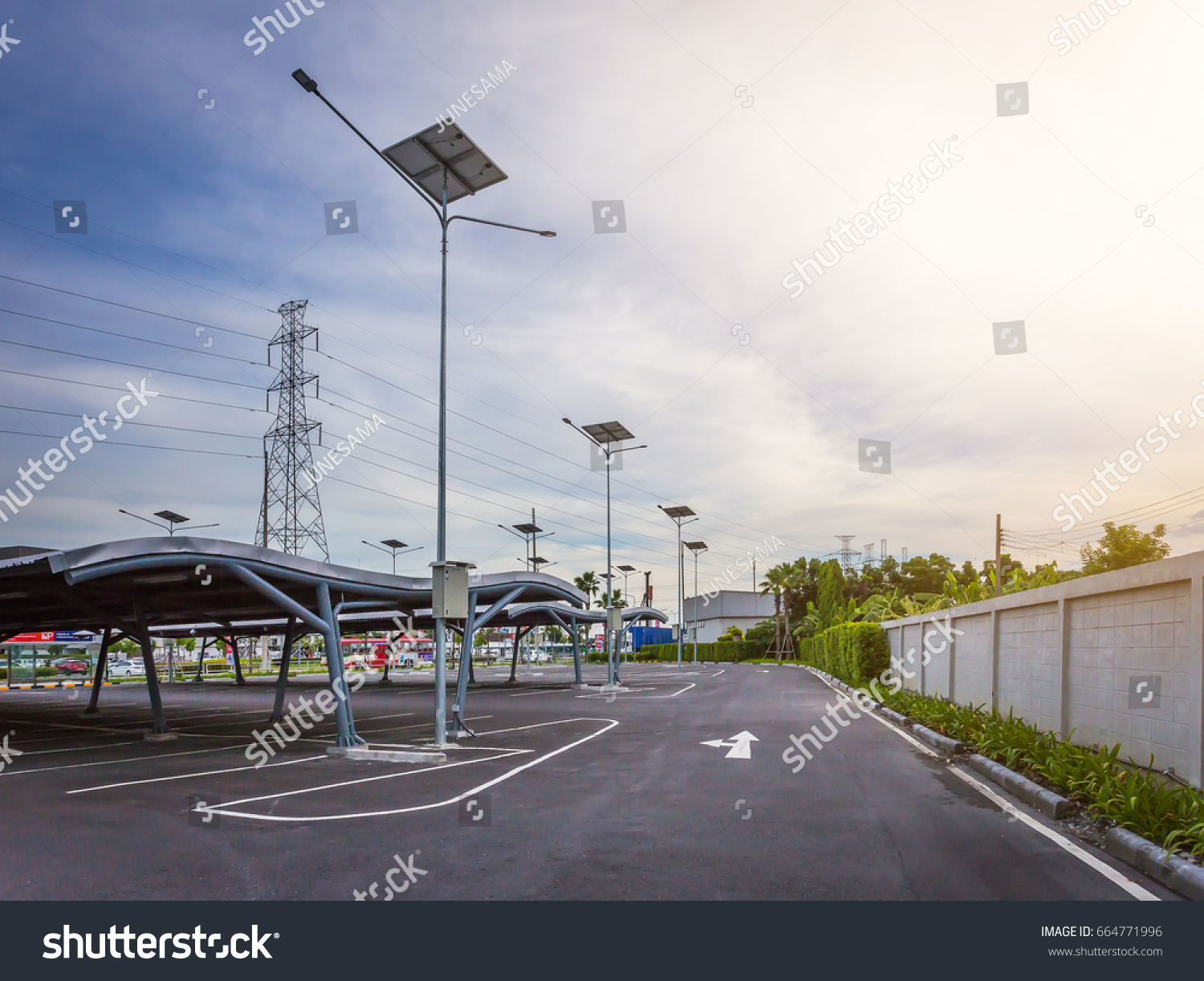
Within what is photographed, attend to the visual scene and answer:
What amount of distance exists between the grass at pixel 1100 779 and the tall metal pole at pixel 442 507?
9.25 m

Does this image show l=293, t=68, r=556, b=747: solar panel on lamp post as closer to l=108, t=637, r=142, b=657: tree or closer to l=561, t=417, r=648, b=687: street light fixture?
l=561, t=417, r=648, b=687: street light fixture

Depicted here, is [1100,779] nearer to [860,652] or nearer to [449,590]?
[449,590]

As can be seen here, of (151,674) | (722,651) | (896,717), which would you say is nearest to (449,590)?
(151,674)

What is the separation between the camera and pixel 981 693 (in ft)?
52.6

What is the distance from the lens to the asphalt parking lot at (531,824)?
6.25 m

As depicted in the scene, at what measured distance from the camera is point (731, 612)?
11538 cm

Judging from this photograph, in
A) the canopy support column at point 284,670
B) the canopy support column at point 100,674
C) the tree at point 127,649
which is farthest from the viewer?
the tree at point 127,649

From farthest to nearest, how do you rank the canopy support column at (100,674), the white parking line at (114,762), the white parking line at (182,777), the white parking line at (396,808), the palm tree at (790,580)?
the palm tree at (790,580), the canopy support column at (100,674), the white parking line at (114,762), the white parking line at (182,777), the white parking line at (396,808)

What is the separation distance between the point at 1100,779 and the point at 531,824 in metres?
Answer: 6.04

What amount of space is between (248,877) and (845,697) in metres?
23.4

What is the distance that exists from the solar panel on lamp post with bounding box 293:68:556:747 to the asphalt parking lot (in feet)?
7.05

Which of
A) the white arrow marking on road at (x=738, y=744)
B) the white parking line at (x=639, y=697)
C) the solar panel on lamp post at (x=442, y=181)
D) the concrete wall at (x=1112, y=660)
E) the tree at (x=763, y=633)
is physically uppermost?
the solar panel on lamp post at (x=442, y=181)

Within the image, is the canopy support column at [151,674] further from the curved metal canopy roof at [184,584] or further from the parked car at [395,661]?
the parked car at [395,661]

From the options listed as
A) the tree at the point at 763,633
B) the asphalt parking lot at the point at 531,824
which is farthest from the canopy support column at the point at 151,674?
the tree at the point at 763,633
